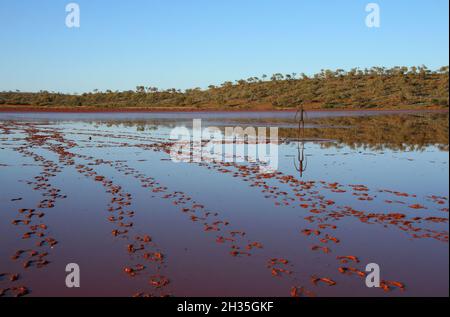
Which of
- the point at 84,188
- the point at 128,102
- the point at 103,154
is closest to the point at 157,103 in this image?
the point at 128,102

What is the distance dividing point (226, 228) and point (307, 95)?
350ft

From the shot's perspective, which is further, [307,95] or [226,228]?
[307,95]

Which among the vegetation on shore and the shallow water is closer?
the shallow water

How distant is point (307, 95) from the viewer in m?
111

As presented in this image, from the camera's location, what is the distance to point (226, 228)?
995 centimetres

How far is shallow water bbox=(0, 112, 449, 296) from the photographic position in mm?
6980

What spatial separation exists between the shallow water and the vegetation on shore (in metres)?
75.6

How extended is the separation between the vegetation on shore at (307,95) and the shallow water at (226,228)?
248ft

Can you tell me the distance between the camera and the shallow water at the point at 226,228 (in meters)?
6.98

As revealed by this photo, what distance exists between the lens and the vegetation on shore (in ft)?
311

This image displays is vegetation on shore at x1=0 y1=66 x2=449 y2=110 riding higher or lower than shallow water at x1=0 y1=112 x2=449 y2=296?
higher
